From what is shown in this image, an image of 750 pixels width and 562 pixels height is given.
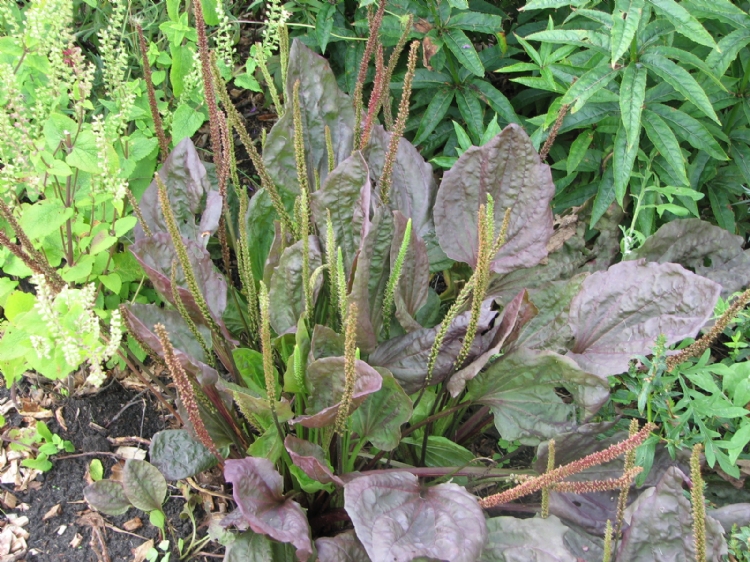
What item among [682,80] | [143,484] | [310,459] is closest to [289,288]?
[310,459]

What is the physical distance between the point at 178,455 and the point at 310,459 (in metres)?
0.49

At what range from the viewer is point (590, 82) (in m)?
1.90

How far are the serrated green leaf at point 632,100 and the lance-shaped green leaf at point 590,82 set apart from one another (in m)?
0.04

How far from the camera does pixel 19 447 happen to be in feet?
7.03

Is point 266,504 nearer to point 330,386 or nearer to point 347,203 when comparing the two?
point 330,386

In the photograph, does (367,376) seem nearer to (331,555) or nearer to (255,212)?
(331,555)

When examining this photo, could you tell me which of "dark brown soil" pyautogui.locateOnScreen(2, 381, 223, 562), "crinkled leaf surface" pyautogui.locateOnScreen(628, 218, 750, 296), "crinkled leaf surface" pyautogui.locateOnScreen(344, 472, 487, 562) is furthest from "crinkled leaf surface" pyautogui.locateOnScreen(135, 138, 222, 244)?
"crinkled leaf surface" pyautogui.locateOnScreen(628, 218, 750, 296)

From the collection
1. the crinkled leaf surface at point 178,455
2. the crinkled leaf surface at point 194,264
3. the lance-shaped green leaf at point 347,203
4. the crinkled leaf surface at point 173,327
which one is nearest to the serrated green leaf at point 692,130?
the lance-shaped green leaf at point 347,203

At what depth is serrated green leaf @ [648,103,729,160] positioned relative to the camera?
2.08 metres

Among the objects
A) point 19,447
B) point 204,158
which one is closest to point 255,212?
point 204,158

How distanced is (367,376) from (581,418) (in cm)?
64

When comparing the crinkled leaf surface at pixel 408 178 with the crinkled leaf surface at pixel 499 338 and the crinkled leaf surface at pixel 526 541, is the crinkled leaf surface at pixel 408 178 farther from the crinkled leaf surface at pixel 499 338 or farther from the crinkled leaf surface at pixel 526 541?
the crinkled leaf surface at pixel 526 541

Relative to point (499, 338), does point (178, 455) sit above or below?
below

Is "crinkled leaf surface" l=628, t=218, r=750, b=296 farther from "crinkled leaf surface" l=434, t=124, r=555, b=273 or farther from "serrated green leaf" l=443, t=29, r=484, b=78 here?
"serrated green leaf" l=443, t=29, r=484, b=78
